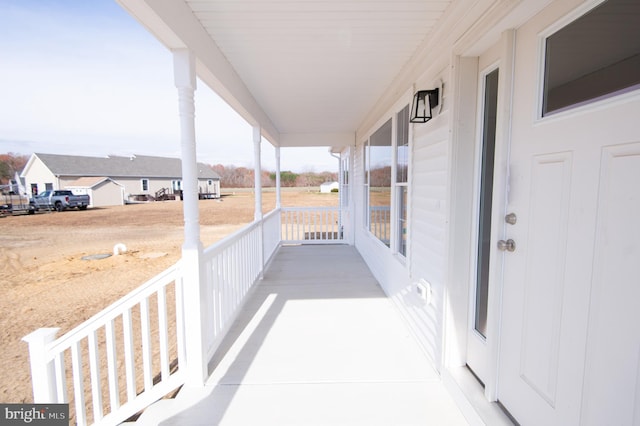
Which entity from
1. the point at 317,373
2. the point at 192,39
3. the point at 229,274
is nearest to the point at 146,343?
the point at 229,274

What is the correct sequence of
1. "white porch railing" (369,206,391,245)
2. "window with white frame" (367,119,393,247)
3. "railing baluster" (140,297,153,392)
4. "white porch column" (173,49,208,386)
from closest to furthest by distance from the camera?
1. "railing baluster" (140,297,153,392)
2. "white porch column" (173,49,208,386)
3. "window with white frame" (367,119,393,247)
4. "white porch railing" (369,206,391,245)

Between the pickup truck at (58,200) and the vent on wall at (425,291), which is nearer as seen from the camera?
the vent on wall at (425,291)

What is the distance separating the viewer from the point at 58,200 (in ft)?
68.9

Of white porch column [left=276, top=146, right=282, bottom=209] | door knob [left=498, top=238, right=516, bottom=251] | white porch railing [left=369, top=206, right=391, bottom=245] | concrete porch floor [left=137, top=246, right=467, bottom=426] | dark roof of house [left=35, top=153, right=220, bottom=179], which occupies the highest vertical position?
dark roof of house [left=35, top=153, right=220, bottom=179]

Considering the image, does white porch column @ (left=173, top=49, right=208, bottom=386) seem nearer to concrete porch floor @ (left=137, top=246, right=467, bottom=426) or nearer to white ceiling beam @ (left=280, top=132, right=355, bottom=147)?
concrete porch floor @ (left=137, top=246, right=467, bottom=426)

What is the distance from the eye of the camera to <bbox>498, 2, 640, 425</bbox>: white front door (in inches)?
36.7

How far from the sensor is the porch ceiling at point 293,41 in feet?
5.69

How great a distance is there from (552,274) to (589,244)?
0.23 meters

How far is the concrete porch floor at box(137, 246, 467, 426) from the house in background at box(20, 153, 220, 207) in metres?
26.5

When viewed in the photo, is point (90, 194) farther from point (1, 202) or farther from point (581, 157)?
point (581, 157)

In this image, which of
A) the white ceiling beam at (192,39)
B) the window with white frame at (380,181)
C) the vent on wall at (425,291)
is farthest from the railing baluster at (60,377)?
the window with white frame at (380,181)

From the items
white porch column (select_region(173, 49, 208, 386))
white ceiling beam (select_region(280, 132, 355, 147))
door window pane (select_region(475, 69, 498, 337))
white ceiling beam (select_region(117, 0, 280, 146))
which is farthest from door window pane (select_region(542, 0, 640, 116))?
white ceiling beam (select_region(280, 132, 355, 147))

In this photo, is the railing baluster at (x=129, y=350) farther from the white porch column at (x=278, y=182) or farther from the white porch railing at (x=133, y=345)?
the white porch column at (x=278, y=182)

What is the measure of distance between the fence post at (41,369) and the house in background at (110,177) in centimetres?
2730
